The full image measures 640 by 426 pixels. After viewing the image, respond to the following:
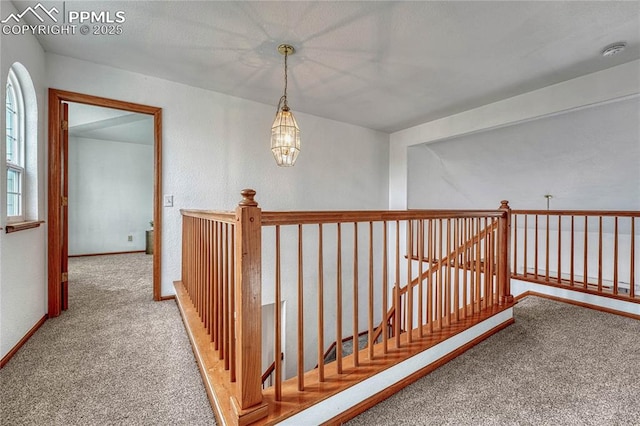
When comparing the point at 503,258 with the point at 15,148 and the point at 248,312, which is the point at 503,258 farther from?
the point at 15,148

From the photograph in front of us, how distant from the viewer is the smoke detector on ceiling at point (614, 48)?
2277 millimetres

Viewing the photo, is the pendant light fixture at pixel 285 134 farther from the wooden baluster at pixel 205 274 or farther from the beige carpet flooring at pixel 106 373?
the beige carpet flooring at pixel 106 373

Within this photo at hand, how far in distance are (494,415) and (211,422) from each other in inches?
52.0

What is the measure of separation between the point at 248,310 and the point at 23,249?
6.49 ft

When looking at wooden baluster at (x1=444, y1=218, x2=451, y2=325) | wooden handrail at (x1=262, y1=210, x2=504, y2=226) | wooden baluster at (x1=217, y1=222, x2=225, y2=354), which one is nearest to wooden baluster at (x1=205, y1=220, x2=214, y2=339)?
wooden baluster at (x1=217, y1=222, x2=225, y2=354)

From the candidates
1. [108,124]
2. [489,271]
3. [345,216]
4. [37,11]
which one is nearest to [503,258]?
[489,271]

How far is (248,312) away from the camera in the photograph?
1.15 m

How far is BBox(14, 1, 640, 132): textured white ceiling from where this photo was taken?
1.92m

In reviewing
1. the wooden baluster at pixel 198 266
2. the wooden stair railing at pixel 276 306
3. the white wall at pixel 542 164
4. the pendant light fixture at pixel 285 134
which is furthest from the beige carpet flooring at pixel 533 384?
the white wall at pixel 542 164

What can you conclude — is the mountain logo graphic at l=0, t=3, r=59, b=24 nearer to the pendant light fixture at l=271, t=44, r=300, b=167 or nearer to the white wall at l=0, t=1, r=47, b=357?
the white wall at l=0, t=1, r=47, b=357

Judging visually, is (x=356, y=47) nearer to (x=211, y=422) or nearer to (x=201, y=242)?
(x=201, y=242)

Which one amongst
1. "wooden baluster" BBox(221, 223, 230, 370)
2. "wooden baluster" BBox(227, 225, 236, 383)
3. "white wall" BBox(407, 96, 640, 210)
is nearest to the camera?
"wooden baluster" BBox(227, 225, 236, 383)

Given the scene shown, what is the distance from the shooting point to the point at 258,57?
8.27 ft

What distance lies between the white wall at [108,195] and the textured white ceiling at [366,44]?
3941 mm
